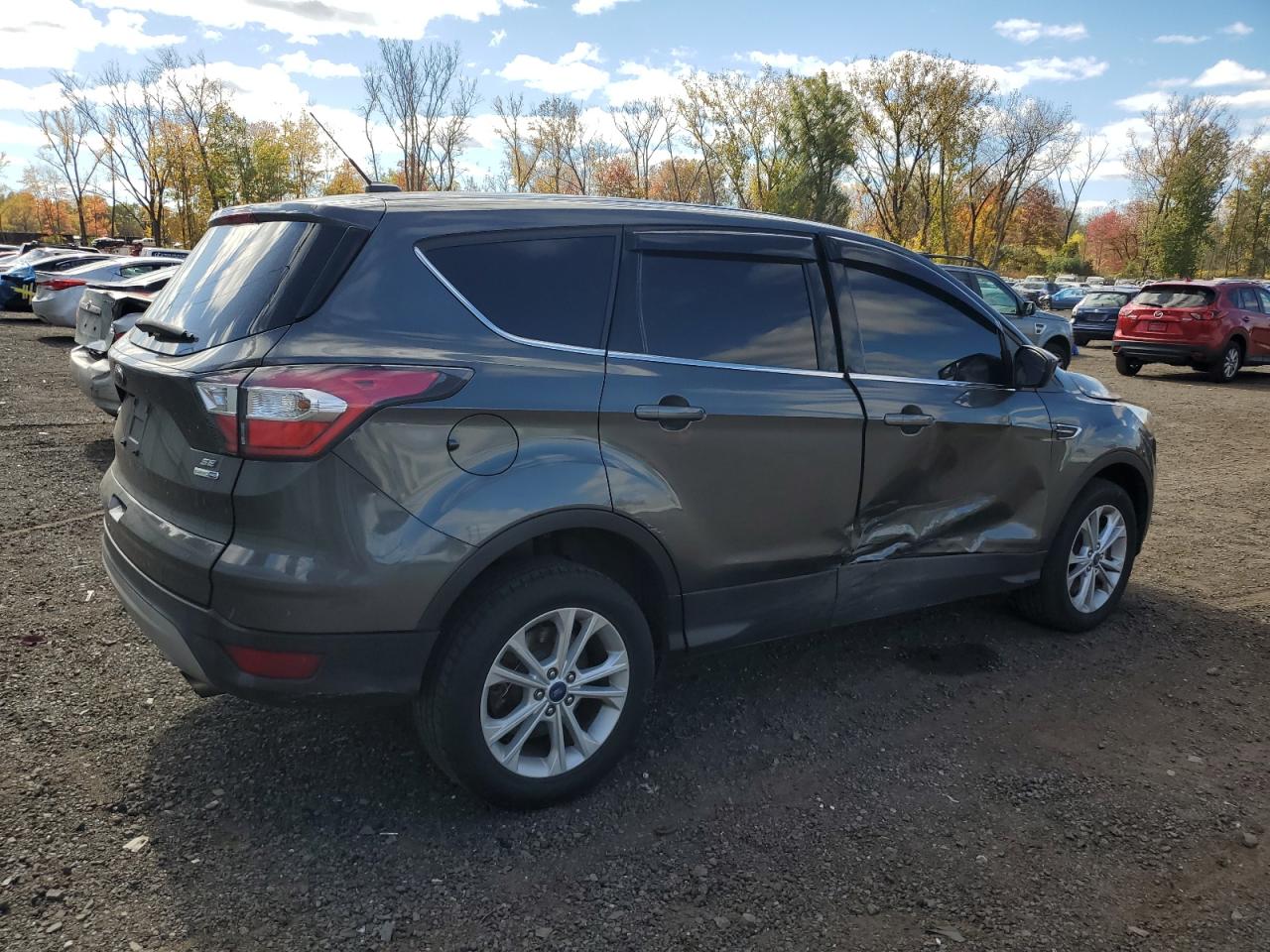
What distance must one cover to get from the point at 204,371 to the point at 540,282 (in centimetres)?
101

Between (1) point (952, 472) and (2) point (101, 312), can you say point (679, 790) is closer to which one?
(1) point (952, 472)

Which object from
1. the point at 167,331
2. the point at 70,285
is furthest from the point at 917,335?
the point at 70,285

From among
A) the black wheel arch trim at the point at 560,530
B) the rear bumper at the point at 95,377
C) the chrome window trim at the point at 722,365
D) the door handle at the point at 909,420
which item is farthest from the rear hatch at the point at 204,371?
the rear bumper at the point at 95,377

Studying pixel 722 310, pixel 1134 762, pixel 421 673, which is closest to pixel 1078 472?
pixel 1134 762

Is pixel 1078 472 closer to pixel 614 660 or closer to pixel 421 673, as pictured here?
pixel 614 660

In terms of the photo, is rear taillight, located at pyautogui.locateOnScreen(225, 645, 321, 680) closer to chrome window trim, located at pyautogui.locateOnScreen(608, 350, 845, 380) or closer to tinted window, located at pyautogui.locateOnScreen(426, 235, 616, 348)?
tinted window, located at pyautogui.locateOnScreen(426, 235, 616, 348)

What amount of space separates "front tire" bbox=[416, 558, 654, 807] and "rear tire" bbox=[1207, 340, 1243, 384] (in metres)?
17.5

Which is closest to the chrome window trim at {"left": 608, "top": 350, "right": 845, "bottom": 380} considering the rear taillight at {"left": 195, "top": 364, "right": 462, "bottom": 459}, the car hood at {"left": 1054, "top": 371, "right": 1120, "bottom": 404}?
the rear taillight at {"left": 195, "top": 364, "right": 462, "bottom": 459}

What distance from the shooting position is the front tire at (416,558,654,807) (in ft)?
9.07

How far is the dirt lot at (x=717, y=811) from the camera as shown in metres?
2.54

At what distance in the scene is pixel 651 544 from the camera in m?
3.08

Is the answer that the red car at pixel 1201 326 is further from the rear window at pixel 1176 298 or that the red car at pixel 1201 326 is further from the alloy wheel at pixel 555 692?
the alloy wheel at pixel 555 692

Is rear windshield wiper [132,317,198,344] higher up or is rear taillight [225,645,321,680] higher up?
rear windshield wiper [132,317,198,344]

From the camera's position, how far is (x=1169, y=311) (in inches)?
681
